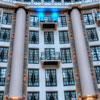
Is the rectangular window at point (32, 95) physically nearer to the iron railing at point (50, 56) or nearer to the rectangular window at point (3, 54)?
the iron railing at point (50, 56)

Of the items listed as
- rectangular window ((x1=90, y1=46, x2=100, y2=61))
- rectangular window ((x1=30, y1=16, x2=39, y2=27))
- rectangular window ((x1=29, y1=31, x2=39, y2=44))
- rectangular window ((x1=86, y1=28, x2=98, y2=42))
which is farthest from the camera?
rectangular window ((x1=30, y1=16, x2=39, y2=27))

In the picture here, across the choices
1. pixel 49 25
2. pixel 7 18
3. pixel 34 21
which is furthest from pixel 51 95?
pixel 7 18

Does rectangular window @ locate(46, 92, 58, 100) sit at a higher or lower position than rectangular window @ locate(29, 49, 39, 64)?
lower

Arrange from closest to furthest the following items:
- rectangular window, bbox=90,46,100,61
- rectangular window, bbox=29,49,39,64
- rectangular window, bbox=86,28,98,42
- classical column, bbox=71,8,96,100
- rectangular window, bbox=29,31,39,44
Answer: classical column, bbox=71,8,96,100, rectangular window, bbox=29,49,39,64, rectangular window, bbox=90,46,100,61, rectangular window, bbox=29,31,39,44, rectangular window, bbox=86,28,98,42

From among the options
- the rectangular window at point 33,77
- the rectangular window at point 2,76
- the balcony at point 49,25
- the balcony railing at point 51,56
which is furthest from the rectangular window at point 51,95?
the balcony at point 49,25

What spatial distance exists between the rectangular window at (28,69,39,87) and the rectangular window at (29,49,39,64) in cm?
117

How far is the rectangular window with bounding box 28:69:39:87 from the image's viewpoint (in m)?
18.3

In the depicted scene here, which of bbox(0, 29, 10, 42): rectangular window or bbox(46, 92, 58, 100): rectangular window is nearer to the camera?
bbox(46, 92, 58, 100): rectangular window

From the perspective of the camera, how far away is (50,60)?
62.1 ft

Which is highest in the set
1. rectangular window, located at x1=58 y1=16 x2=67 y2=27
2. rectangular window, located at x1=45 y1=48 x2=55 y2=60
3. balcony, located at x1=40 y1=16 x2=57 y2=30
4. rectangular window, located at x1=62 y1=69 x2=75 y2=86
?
rectangular window, located at x1=58 y1=16 x2=67 y2=27

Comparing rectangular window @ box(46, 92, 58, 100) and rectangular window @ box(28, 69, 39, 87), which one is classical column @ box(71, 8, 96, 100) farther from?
rectangular window @ box(28, 69, 39, 87)

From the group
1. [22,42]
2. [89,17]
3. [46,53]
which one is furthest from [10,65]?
[89,17]

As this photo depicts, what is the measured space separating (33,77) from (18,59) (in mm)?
2780

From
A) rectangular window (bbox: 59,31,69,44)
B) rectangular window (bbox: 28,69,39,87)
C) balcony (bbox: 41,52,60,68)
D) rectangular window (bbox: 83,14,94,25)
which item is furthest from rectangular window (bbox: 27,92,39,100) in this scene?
rectangular window (bbox: 83,14,94,25)
